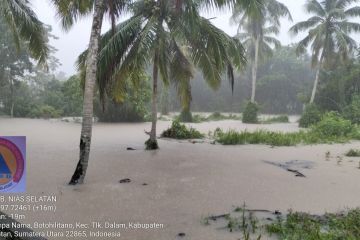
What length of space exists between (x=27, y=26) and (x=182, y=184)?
6.33 metres

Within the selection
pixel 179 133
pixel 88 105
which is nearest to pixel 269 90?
pixel 179 133

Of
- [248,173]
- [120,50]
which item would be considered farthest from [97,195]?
[120,50]

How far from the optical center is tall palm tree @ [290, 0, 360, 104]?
20.1 m

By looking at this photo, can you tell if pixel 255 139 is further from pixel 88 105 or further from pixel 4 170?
pixel 4 170

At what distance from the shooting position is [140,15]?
9062 mm

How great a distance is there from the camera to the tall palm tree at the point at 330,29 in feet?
65.9

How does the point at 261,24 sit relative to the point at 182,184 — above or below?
above

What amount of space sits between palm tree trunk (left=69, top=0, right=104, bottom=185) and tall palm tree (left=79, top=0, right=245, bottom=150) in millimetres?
1595

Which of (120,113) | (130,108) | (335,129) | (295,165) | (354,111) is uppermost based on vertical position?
(354,111)

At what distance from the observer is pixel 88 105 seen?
6.03 metres

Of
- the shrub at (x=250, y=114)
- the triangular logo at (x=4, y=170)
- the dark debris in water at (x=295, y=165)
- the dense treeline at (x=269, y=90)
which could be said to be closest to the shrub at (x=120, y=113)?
the shrub at (x=250, y=114)

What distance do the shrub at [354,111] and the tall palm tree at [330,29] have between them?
252cm

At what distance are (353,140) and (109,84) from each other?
9.52 metres

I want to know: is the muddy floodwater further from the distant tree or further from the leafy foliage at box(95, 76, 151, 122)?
the distant tree
